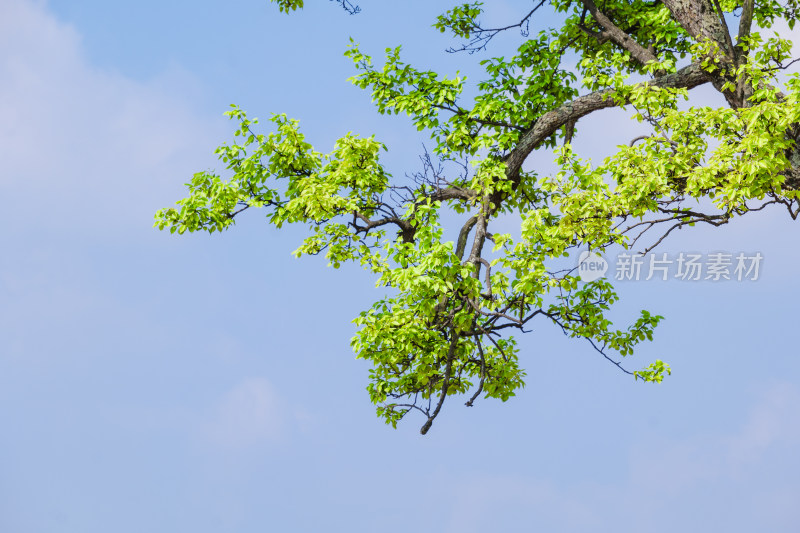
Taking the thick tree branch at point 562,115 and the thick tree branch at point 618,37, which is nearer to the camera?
the thick tree branch at point 562,115

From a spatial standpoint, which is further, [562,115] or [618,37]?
[618,37]

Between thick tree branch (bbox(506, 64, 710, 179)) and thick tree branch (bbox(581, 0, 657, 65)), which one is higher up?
thick tree branch (bbox(581, 0, 657, 65))

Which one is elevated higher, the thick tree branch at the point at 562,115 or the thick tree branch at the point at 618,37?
the thick tree branch at the point at 618,37

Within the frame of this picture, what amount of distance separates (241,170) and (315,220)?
5.01ft

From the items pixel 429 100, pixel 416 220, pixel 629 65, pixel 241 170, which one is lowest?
pixel 416 220

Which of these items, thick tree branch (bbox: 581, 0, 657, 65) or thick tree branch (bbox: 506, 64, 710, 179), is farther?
thick tree branch (bbox: 581, 0, 657, 65)

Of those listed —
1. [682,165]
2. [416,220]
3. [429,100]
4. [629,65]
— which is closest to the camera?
[682,165]

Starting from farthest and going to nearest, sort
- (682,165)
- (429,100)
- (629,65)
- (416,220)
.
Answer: (629,65)
(429,100)
(416,220)
(682,165)

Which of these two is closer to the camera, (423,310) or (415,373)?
(423,310)

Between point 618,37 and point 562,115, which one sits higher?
point 618,37

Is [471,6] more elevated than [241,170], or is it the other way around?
[471,6]

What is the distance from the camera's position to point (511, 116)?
477 inches

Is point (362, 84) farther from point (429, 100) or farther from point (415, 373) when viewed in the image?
point (415, 373)

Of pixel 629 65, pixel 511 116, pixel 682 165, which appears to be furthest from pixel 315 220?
pixel 629 65
